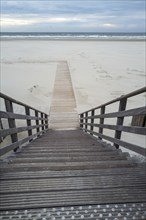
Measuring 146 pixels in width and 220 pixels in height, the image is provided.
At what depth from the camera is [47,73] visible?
1916cm

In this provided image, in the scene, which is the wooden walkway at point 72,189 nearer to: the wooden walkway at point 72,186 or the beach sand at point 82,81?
the wooden walkway at point 72,186

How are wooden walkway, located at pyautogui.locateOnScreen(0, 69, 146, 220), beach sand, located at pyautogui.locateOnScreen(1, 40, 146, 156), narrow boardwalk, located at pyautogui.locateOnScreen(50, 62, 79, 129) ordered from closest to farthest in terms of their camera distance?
wooden walkway, located at pyautogui.locateOnScreen(0, 69, 146, 220) → narrow boardwalk, located at pyautogui.locateOnScreen(50, 62, 79, 129) → beach sand, located at pyautogui.locateOnScreen(1, 40, 146, 156)

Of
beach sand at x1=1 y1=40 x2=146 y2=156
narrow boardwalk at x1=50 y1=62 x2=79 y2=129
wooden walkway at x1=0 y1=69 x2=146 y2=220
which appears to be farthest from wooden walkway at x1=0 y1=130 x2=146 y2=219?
narrow boardwalk at x1=50 y1=62 x2=79 y2=129

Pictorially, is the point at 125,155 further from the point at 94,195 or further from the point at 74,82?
the point at 74,82

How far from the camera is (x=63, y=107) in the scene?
39.1ft

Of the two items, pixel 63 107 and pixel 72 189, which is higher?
pixel 72 189

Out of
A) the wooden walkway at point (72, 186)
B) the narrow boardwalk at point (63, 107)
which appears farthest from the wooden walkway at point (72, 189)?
the narrow boardwalk at point (63, 107)

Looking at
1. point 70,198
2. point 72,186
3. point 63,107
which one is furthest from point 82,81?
point 70,198

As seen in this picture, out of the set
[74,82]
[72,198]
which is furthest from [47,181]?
[74,82]

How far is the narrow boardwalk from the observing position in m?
10.5

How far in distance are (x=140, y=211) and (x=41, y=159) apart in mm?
1585

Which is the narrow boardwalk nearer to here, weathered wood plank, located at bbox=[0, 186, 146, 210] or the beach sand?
the beach sand

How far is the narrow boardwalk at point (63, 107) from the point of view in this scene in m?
10.5

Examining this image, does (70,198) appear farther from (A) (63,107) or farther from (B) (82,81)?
(B) (82,81)
